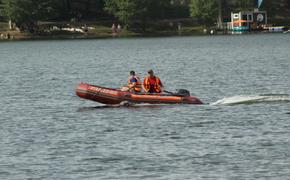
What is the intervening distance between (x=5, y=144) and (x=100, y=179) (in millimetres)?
8846

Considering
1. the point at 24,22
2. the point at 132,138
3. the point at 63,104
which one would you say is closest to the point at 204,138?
the point at 132,138

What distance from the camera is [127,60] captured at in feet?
375

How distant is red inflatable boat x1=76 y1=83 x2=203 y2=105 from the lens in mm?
51250

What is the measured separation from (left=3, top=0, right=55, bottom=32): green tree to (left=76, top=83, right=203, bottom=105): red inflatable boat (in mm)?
114153

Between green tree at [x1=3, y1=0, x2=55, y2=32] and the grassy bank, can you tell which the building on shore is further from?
green tree at [x1=3, y1=0, x2=55, y2=32]

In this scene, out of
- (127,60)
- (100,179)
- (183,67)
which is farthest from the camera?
(127,60)

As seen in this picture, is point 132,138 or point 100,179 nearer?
point 100,179

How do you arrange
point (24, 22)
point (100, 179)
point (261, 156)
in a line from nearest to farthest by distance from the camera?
1. point (100, 179)
2. point (261, 156)
3. point (24, 22)

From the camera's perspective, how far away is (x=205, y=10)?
179875mm

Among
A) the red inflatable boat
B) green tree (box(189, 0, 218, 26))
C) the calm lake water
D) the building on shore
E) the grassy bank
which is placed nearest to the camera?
the calm lake water

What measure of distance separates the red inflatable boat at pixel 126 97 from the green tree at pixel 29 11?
114 meters

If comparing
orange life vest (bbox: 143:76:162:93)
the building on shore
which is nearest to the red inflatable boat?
orange life vest (bbox: 143:76:162:93)

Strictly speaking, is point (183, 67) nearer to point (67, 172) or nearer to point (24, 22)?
point (67, 172)

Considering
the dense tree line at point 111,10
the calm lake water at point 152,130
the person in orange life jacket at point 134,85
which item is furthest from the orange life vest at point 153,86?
the dense tree line at point 111,10
